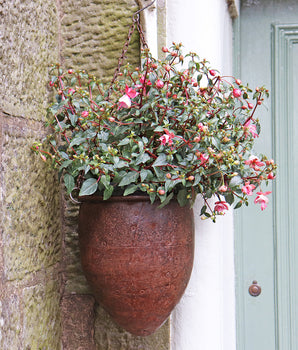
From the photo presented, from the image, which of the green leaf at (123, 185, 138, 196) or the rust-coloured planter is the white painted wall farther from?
the green leaf at (123, 185, 138, 196)

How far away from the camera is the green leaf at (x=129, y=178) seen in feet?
3.98

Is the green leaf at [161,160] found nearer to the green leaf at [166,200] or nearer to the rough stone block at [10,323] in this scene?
the green leaf at [166,200]

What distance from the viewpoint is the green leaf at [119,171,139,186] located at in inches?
47.7

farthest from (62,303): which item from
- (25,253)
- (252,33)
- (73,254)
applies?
(252,33)

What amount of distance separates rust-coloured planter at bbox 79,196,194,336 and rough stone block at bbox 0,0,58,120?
31cm

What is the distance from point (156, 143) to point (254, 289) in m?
0.77

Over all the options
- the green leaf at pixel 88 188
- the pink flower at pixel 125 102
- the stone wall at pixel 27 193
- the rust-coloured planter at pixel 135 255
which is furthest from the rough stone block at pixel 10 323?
the pink flower at pixel 125 102

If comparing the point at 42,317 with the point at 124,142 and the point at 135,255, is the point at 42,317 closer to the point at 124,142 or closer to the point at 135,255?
the point at 135,255

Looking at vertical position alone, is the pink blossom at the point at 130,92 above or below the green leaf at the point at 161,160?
above

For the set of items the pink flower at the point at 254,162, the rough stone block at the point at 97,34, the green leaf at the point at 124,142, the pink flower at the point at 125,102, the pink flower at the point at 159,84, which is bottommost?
the pink flower at the point at 254,162

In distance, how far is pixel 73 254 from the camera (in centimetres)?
156

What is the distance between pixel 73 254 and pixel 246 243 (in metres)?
0.63

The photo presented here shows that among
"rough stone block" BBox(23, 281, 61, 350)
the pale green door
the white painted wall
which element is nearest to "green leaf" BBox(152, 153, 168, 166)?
the white painted wall

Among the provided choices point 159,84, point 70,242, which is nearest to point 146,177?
point 159,84
